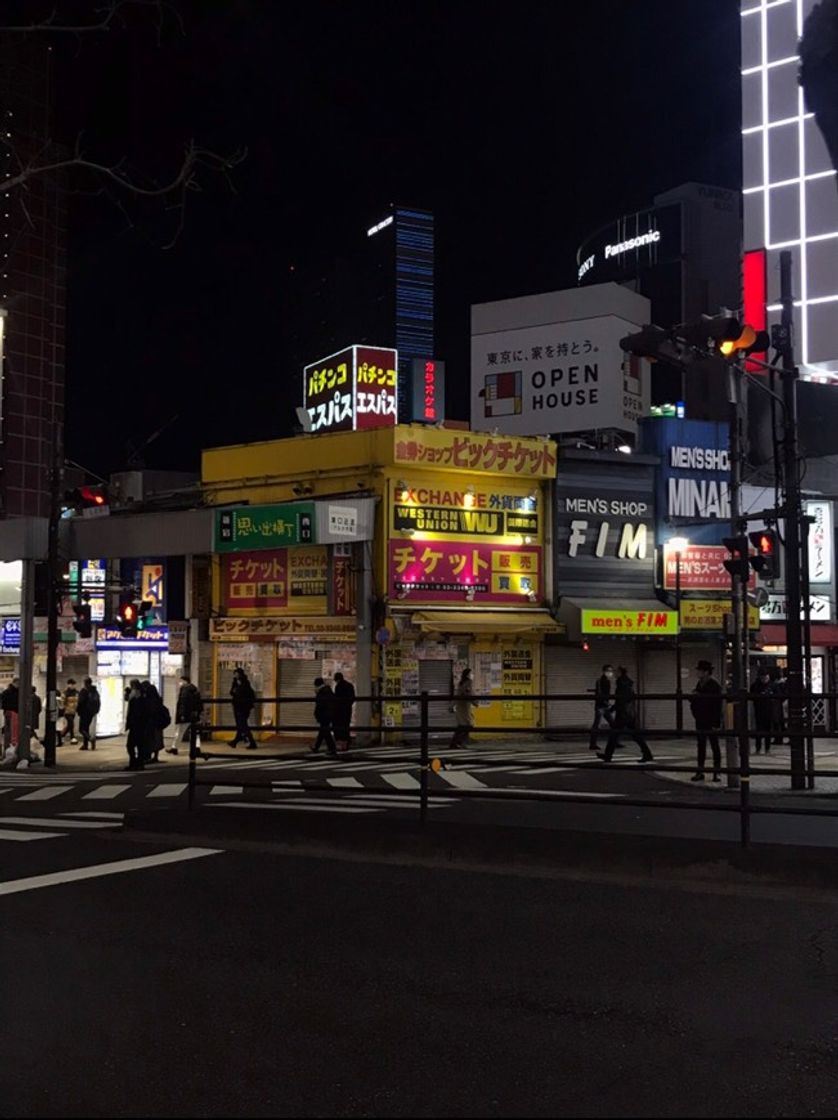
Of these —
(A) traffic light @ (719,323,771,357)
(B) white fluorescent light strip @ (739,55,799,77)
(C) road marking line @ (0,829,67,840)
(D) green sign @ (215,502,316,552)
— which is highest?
(B) white fluorescent light strip @ (739,55,799,77)

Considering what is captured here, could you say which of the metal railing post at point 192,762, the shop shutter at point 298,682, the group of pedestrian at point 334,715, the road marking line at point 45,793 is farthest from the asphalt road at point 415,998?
the shop shutter at point 298,682

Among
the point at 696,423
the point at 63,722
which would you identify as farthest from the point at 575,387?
the point at 63,722

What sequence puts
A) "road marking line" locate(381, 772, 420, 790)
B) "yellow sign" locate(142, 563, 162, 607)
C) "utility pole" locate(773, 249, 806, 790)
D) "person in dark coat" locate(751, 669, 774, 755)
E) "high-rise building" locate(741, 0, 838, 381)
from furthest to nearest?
"high-rise building" locate(741, 0, 838, 381)
"yellow sign" locate(142, 563, 162, 607)
"person in dark coat" locate(751, 669, 774, 755)
"road marking line" locate(381, 772, 420, 790)
"utility pole" locate(773, 249, 806, 790)

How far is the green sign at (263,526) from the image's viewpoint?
3034cm

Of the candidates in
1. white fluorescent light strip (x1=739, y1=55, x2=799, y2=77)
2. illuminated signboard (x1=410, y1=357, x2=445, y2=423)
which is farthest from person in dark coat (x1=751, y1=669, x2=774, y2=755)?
illuminated signboard (x1=410, y1=357, x2=445, y2=423)

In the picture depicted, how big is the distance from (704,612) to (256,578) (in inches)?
517

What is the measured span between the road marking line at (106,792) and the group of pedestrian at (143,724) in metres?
4.49

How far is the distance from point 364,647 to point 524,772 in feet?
33.8

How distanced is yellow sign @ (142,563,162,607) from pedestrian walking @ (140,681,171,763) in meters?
9.56

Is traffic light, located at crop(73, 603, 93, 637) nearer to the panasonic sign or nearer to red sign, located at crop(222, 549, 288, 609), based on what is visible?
red sign, located at crop(222, 549, 288, 609)

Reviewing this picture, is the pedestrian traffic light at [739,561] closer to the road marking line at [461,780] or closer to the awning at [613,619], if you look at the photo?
the road marking line at [461,780]

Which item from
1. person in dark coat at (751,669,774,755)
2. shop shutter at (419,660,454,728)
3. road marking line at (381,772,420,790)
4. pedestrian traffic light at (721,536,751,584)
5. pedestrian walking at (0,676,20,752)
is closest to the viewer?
road marking line at (381,772,420,790)

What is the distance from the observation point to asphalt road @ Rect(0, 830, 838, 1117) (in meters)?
4.95

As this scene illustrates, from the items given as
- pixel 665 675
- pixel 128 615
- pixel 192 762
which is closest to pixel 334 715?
pixel 128 615
